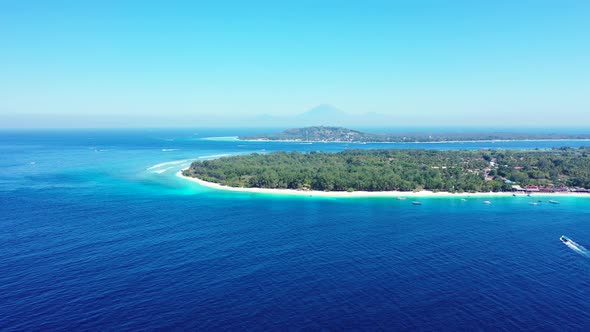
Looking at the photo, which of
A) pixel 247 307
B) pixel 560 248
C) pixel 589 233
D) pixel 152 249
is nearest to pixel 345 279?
pixel 247 307

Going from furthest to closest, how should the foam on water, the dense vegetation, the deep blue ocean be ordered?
the dense vegetation < the foam on water < the deep blue ocean

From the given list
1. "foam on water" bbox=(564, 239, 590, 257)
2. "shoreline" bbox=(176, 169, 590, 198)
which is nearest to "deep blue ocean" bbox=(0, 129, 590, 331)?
"foam on water" bbox=(564, 239, 590, 257)

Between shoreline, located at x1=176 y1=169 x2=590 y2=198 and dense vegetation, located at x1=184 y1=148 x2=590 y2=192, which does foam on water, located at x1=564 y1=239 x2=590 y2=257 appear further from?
dense vegetation, located at x1=184 y1=148 x2=590 y2=192

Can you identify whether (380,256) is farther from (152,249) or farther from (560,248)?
(152,249)

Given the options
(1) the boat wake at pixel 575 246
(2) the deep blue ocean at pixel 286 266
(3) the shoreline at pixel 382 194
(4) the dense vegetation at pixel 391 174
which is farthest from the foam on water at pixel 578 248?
(4) the dense vegetation at pixel 391 174

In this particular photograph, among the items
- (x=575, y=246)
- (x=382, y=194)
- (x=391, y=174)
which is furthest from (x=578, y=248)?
(x=391, y=174)

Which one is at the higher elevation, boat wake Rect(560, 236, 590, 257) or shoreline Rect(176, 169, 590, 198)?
shoreline Rect(176, 169, 590, 198)

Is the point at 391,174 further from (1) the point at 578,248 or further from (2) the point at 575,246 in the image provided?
(1) the point at 578,248
